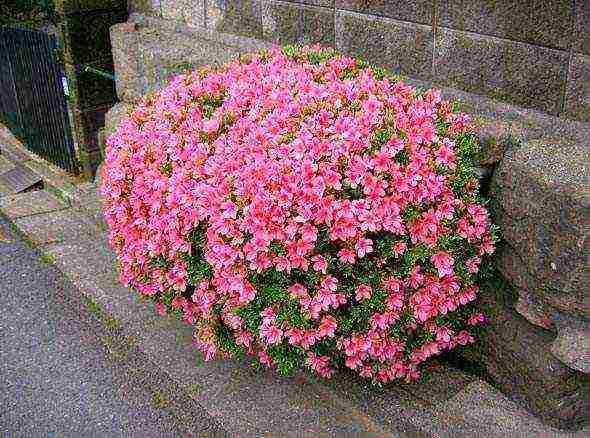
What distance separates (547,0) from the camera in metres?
2.92

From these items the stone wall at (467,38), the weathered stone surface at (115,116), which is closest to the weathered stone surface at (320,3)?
the stone wall at (467,38)

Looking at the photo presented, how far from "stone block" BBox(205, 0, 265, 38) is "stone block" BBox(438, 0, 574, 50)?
4.55 ft

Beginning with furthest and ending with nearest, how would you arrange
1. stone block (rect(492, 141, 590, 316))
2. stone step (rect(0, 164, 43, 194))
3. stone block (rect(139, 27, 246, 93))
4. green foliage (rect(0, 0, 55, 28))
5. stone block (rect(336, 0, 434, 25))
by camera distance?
green foliage (rect(0, 0, 55, 28)) → stone step (rect(0, 164, 43, 194)) → stone block (rect(139, 27, 246, 93)) → stone block (rect(336, 0, 434, 25)) → stone block (rect(492, 141, 590, 316))

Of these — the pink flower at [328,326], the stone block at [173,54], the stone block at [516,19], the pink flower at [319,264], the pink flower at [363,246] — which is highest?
the stone block at [516,19]

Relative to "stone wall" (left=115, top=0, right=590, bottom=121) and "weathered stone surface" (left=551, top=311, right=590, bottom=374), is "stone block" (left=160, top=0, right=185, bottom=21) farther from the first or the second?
"weathered stone surface" (left=551, top=311, right=590, bottom=374)

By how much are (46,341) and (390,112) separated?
2274 millimetres

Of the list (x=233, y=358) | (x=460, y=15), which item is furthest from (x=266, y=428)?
(x=460, y=15)

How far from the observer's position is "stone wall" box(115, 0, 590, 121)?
9.62 feet

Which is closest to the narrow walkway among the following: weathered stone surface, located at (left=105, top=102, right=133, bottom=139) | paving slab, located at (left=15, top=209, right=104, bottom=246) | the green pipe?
paving slab, located at (left=15, top=209, right=104, bottom=246)

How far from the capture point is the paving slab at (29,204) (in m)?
5.48

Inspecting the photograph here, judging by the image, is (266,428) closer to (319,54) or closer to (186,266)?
(186,266)

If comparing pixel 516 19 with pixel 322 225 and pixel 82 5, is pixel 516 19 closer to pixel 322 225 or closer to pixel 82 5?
pixel 322 225

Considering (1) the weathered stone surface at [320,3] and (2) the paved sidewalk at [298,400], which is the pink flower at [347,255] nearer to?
(2) the paved sidewalk at [298,400]

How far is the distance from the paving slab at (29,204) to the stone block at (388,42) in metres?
2.76
